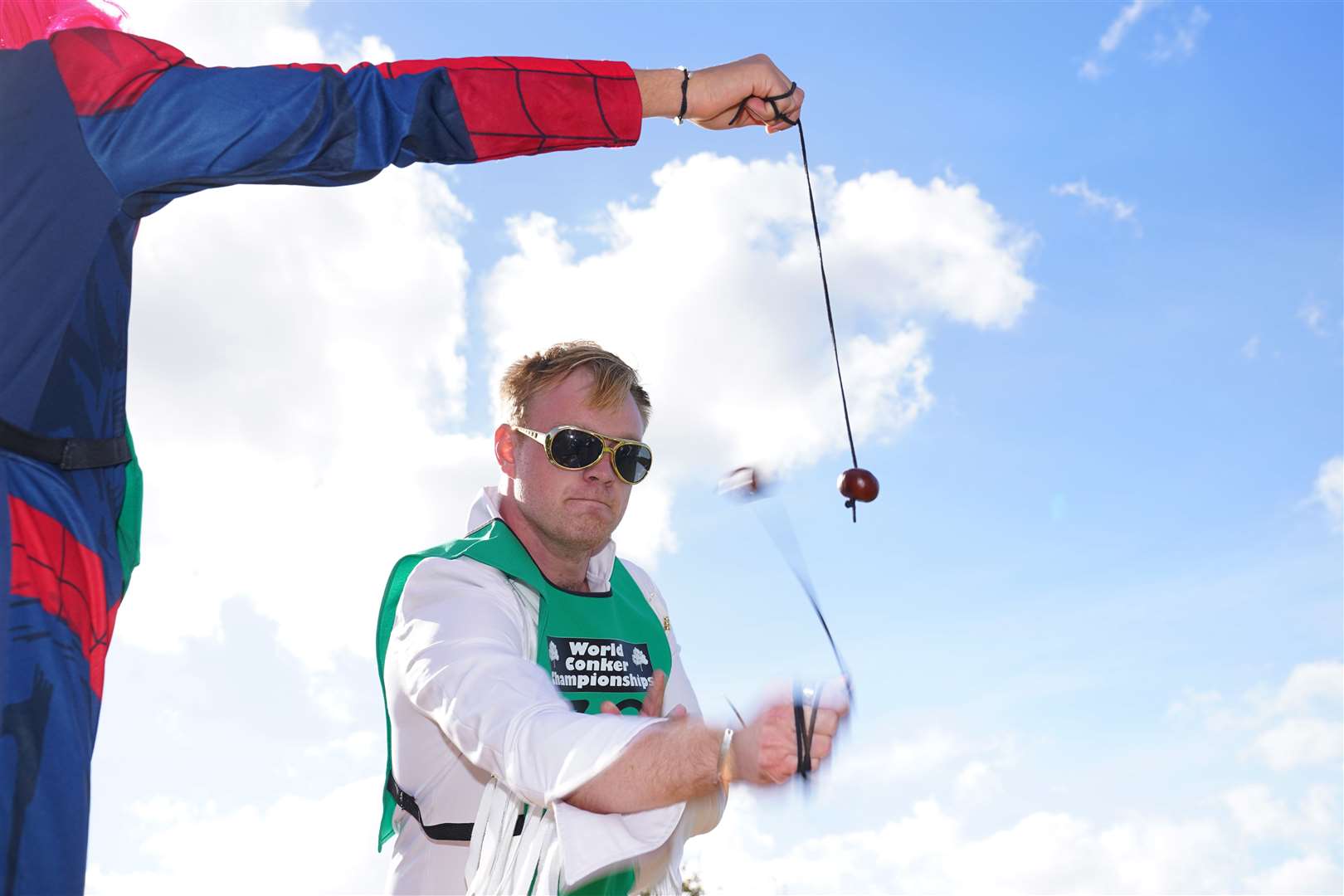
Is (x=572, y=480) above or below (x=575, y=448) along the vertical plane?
below

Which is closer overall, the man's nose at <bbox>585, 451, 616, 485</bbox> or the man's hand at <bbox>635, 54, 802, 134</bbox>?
the man's hand at <bbox>635, 54, 802, 134</bbox>

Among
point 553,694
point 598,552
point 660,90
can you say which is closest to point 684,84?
point 660,90

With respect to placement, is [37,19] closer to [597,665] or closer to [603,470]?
[603,470]

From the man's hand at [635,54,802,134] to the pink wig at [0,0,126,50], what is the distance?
1352 millimetres

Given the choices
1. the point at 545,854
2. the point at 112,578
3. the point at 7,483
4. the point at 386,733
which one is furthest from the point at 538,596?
the point at 7,483

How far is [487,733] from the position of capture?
291cm

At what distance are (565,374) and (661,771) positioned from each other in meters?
2.67

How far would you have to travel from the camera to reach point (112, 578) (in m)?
2.80

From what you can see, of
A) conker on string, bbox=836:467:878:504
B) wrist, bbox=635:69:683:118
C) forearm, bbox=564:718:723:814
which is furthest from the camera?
conker on string, bbox=836:467:878:504

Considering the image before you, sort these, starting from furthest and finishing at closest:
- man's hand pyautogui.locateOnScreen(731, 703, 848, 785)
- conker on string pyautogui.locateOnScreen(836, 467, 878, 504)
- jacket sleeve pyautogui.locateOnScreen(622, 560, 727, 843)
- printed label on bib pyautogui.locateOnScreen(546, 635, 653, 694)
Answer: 1. conker on string pyautogui.locateOnScreen(836, 467, 878, 504)
2. printed label on bib pyautogui.locateOnScreen(546, 635, 653, 694)
3. jacket sleeve pyautogui.locateOnScreen(622, 560, 727, 843)
4. man's hand pyautogui.locateOnScreen(731, 703, 848, 785)

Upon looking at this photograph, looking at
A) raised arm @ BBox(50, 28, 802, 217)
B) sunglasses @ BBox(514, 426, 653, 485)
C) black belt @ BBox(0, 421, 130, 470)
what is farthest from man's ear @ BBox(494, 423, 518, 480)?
black belt @ BBox(0, 421, 130, 470)

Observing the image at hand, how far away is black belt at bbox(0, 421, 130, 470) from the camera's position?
2.61m

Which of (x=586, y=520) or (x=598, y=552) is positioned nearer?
(x=586, y=520)

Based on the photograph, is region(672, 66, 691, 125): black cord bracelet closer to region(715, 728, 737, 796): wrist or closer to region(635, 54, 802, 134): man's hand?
region(635, 54, 802, 134): man's hand
